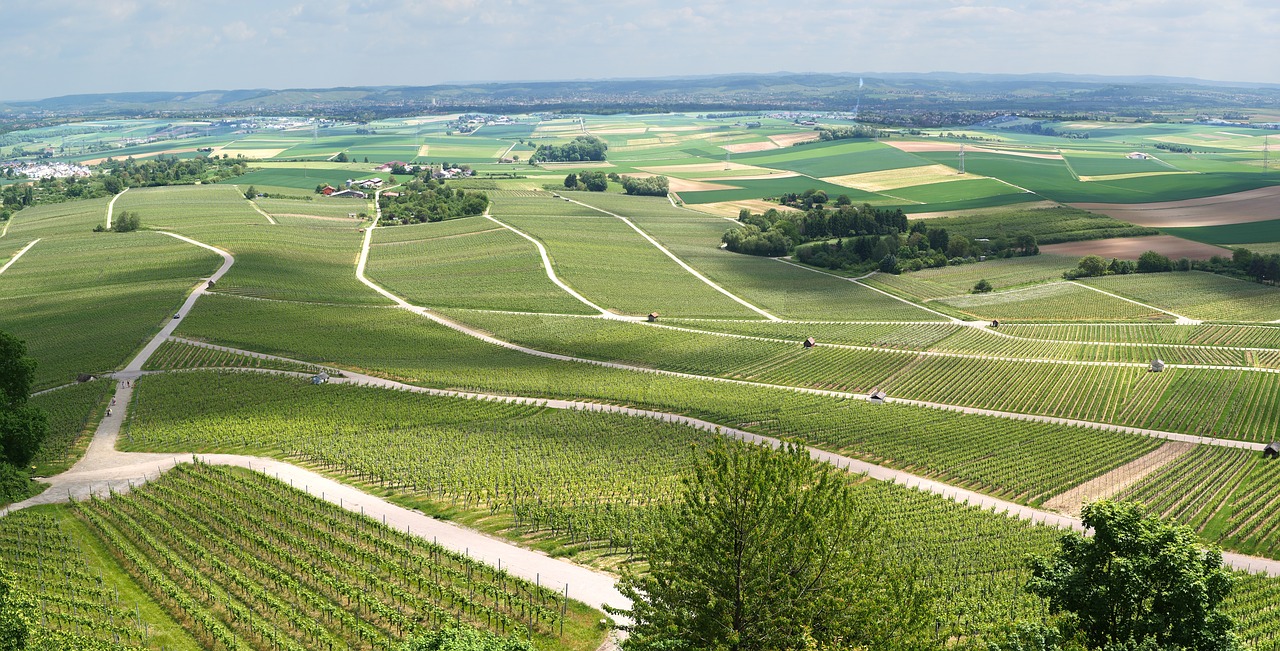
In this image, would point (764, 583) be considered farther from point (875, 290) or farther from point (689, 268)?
point (689, 268)

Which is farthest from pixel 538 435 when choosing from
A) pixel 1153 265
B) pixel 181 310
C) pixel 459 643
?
pixel 1153 265

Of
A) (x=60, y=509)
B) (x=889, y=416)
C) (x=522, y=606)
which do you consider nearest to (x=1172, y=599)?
(x=522, y=606)

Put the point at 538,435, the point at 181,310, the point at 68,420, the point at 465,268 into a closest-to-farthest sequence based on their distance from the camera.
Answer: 1. the point at 538,435
2. the point at 68,420
3. the point at 181,310
4. the point at 465,268

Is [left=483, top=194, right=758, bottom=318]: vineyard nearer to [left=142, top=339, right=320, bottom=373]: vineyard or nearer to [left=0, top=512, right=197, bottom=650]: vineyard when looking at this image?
[left=142, top=339, right=320, bottom=373]: vineyard

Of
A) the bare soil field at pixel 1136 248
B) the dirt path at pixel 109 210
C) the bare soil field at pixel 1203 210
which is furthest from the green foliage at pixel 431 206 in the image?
the bare soil field at pixel 1203 210

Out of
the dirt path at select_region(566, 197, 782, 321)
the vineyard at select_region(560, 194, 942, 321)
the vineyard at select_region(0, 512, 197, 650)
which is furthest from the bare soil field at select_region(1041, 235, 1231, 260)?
the vineyard at select_region(0, 512, 197, 650)

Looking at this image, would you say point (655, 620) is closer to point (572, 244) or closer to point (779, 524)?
point (779, 524)

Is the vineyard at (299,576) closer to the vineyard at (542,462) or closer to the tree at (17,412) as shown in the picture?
the vineyard at (542,462)
